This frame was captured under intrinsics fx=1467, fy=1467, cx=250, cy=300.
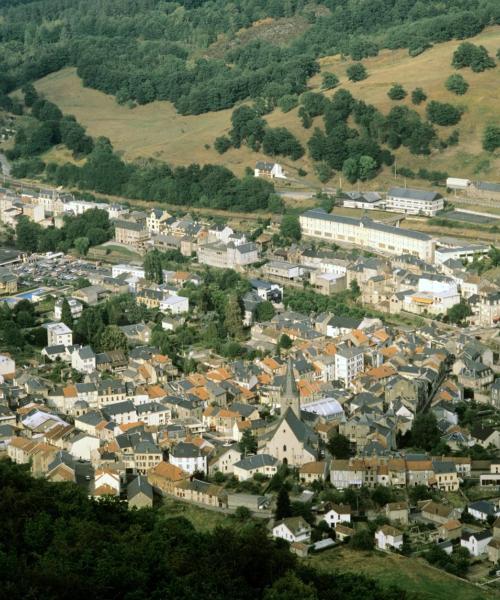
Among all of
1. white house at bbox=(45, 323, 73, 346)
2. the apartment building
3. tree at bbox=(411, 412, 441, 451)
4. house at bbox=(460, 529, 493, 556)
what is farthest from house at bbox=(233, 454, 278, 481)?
the apartment building

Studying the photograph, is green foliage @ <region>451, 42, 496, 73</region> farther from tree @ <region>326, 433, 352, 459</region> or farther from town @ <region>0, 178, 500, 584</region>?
Answer: tree @ <region>326, 433, 352, 459</region>

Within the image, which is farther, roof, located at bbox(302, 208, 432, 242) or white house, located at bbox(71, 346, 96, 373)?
roof, located at bbox(302, 208, 432, 242)

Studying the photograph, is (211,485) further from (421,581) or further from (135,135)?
(135,135)

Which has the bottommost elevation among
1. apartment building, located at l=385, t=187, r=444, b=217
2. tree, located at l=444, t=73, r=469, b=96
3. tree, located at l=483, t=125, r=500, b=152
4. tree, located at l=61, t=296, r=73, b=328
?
apartment building, located at l=385, t=187, r=444, b=217

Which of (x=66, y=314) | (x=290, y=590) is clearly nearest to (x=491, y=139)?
(x=66, y=314)

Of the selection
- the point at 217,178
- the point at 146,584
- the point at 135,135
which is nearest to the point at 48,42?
the point at 135,135

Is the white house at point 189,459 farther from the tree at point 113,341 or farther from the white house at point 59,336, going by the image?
the white house at point 59,336
